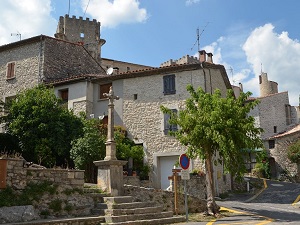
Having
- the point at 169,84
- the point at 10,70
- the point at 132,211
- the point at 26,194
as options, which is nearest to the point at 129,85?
the point at 169,84

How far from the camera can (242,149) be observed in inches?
536

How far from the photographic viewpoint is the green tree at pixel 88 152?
60.0 ft

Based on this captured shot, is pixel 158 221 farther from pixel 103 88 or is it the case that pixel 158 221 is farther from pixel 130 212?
pixel 103 88

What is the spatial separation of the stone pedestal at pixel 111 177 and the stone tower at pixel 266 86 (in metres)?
35.9

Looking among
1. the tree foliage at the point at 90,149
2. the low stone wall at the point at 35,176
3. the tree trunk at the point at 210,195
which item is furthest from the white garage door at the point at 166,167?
the low stone wall at the point at 35,176

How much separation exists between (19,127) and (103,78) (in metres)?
6.59

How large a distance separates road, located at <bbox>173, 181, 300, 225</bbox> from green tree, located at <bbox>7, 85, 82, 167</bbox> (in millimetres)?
8801

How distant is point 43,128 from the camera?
19.5m

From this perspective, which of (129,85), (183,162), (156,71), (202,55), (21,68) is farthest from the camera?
(21,68)

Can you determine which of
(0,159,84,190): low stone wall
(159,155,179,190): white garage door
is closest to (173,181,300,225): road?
(159,155,179,190): white garage door

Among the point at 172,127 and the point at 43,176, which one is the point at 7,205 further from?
the point at 172,127

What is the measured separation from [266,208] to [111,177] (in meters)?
7.70

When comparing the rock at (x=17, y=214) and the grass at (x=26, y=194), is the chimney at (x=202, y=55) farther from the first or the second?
the rock at (x=17, y=214)

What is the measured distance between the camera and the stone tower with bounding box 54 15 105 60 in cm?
4328
